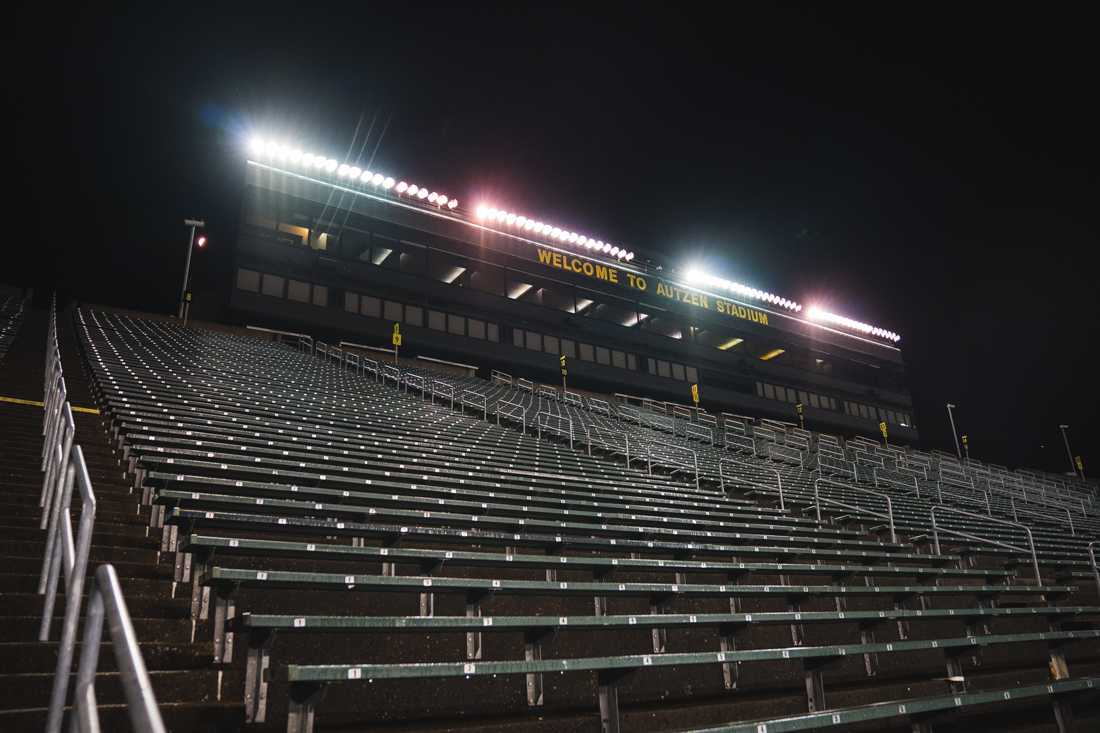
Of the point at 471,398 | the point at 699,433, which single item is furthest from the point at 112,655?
the point at 699,433

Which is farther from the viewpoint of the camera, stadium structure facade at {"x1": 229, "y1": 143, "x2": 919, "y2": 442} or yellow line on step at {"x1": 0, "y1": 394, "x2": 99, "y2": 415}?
stadium structure facade at {"x1": 229, "y1": 143, "x2": 919, "y2": 442}

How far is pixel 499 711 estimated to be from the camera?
3.19 meters

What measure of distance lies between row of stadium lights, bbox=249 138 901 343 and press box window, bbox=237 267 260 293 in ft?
14.9

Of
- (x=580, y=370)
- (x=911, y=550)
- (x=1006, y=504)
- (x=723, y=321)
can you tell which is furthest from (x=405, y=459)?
(x=723, y=321)

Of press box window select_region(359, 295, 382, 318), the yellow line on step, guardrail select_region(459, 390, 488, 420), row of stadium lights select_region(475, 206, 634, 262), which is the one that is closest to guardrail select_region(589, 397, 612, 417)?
guardrail select_region(459, 390, 488, 420)

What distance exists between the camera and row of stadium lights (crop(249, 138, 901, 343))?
79.4ft

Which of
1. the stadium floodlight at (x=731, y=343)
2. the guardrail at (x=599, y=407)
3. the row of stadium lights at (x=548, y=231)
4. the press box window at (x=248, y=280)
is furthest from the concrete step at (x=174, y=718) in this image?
the stadium floodlight at (x=731, y=343)

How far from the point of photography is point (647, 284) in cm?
3288

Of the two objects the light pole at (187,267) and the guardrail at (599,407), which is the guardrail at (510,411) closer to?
the guardrail at (599,407)

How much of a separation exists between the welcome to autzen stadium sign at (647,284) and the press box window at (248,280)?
11.9 meters

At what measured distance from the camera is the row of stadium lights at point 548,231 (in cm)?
2853

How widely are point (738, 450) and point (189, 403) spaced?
12.9 meters

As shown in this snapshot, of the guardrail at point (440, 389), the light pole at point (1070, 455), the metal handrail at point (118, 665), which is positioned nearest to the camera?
the metal handrail at point (118, 665)

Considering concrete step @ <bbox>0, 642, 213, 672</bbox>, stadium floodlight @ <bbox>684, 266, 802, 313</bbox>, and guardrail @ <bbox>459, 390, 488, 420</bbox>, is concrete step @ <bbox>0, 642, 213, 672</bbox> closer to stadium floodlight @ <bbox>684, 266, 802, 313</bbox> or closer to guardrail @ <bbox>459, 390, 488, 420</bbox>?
guardrail @ <bbox>459, 390, 488, 420</bbox>
